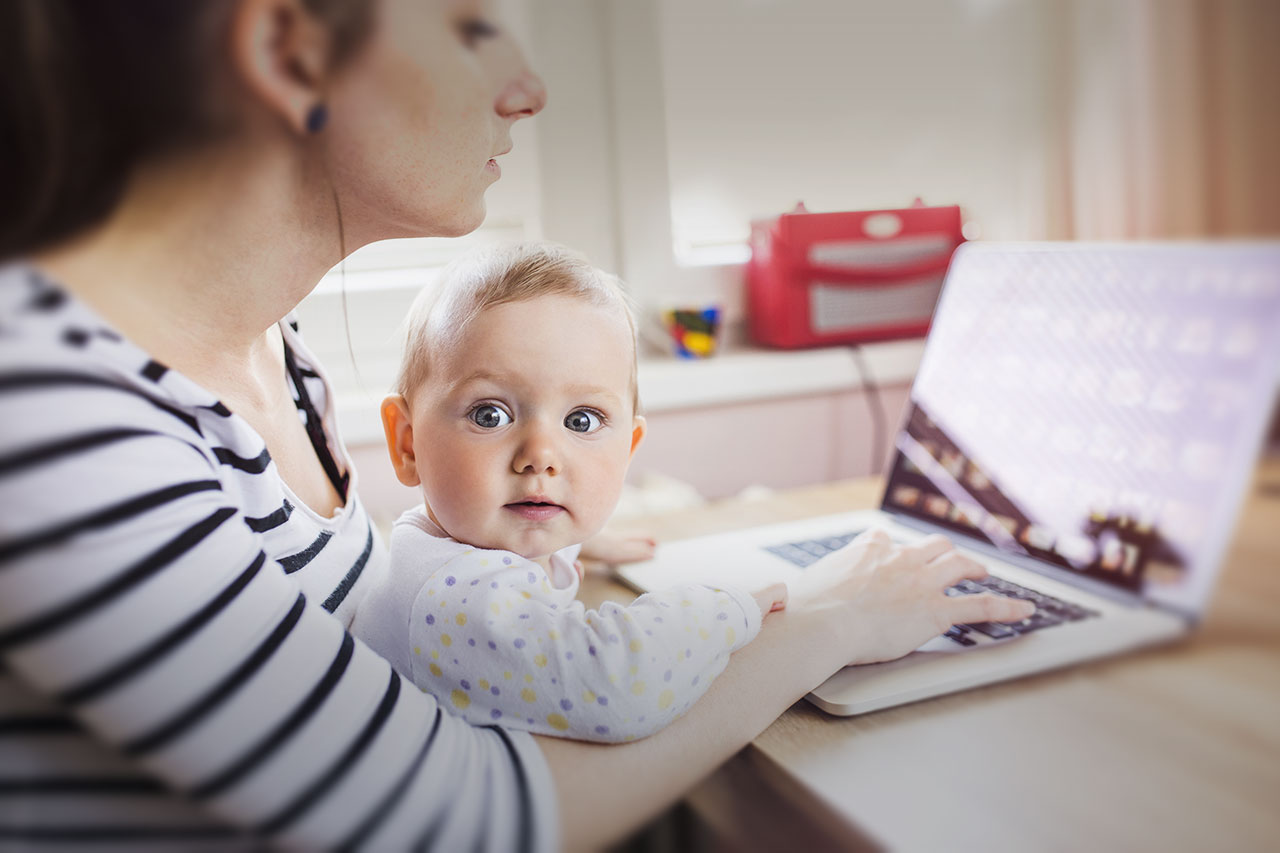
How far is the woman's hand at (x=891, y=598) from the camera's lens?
498mm

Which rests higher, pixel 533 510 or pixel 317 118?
pixel 317 118

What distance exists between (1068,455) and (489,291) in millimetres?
392

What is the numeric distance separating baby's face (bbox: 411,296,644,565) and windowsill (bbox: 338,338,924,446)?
2.04 feet

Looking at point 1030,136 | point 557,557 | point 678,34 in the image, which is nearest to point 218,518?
point 557,557

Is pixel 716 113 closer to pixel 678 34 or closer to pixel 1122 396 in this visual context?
pixel 678 34

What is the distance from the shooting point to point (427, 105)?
449mm

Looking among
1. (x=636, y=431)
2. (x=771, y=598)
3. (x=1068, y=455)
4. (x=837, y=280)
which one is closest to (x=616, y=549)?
(x=636, y=431)

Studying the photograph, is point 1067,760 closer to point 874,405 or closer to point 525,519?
point 525,519

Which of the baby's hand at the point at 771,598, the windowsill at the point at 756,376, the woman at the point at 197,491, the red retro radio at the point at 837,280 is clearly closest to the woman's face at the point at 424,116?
the woman at the point at 197,491

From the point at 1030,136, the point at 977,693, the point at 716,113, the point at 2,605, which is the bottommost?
the point at 977,693

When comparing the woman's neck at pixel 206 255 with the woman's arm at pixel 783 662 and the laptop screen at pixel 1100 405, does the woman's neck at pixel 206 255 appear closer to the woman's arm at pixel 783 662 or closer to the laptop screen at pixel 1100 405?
the woman's arm at pixel 783 662

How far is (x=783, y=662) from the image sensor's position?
47cm

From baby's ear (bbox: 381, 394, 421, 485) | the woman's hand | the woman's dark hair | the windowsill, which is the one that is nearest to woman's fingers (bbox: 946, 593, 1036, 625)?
the woman's hand

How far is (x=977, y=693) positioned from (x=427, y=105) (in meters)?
0.41
